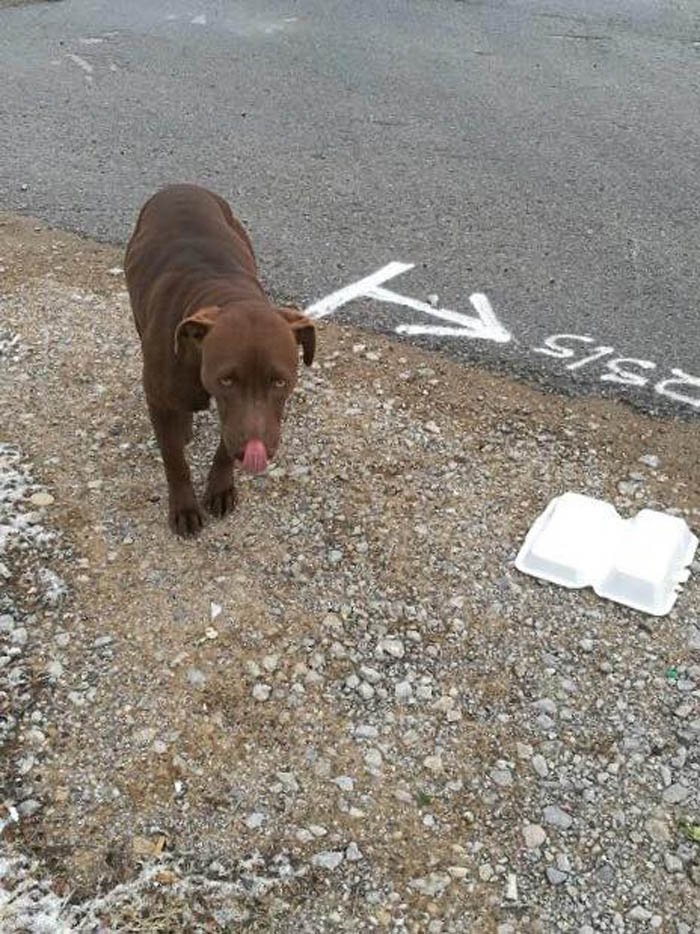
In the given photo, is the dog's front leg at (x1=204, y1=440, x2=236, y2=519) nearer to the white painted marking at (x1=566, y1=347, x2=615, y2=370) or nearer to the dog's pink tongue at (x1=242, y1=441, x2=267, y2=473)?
the dog's pink tongue at (x1=242, y1=441, x2=267, y2=473)

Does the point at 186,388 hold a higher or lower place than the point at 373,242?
higher

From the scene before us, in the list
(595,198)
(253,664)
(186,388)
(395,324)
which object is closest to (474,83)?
(595,198)

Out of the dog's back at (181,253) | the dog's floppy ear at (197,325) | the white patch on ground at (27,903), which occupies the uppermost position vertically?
the dog's floppy ear at (197,325)

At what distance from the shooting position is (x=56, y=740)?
2.57m

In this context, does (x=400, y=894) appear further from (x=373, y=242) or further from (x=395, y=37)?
(x=395, y=37)

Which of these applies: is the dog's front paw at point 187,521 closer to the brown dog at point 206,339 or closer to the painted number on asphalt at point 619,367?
the brown dog at point 206,339

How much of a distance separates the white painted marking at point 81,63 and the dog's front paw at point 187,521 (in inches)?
233

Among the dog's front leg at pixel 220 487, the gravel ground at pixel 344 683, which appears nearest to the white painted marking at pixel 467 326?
the gravel ground at pixel 344 683

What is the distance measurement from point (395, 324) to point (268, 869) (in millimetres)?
2740

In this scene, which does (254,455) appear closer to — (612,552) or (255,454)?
(255,454)

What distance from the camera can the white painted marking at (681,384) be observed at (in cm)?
396

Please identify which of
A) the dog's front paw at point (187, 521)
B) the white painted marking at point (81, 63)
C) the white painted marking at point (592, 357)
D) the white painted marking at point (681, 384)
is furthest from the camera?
the white painted marking at point (81, 63)

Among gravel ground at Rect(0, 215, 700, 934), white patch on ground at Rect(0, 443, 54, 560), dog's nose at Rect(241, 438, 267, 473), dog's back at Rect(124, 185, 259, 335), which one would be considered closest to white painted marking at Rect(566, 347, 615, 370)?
gravel ground at Rect(0, 215, 700, 934)

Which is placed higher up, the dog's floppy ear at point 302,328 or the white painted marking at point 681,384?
the dog's floppy ear at point 302,328
